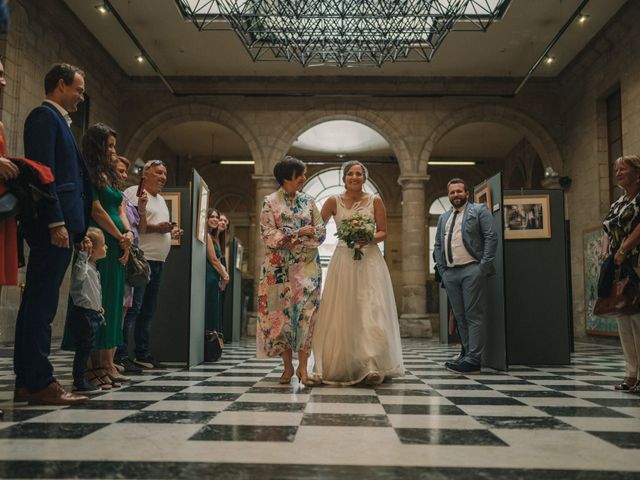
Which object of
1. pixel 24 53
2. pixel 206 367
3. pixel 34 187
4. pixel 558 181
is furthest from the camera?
pixel 558 181

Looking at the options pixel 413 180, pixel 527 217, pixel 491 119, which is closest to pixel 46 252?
pixel 527 217

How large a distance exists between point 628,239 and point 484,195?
2.32 metres

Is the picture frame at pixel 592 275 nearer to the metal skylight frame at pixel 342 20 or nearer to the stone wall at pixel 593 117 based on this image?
the stone wall at pixel 593 117

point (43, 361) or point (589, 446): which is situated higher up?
point (43, 361)

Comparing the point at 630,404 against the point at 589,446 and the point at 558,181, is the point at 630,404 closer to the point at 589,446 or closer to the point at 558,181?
the point at 589,446

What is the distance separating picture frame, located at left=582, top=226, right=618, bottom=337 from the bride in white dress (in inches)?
329

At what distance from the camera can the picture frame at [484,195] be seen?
20.0ft

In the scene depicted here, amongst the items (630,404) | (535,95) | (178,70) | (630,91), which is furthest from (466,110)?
(630,404)

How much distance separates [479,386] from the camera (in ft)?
14.2

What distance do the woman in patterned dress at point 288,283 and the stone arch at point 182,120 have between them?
1054 cm

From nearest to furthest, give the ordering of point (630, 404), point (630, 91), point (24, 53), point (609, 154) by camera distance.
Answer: point (630, 404) < point (24, 53) < point (630, 91) < point (609, 154)

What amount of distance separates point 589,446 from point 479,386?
207cm

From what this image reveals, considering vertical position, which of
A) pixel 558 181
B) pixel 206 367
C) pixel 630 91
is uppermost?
pixel 630 91

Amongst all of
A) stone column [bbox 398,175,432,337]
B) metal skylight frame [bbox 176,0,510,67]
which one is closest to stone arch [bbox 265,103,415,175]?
stone column [bbox 398,175,432,337]
